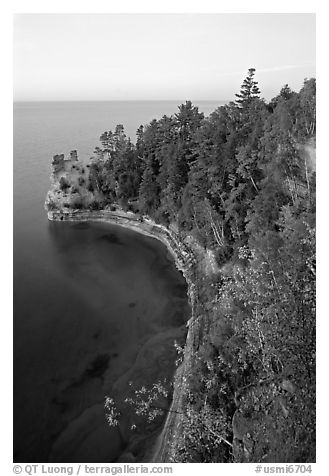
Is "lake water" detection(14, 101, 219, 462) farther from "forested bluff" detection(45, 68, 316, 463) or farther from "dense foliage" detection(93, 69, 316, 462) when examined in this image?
"dense foliage" detection(93, 69, 316, 462)

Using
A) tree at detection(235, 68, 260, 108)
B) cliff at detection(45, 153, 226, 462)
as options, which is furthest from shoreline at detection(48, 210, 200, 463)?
tree at detection(235, 68, 260, 108)

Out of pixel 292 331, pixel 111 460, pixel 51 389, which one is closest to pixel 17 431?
pixel 51 389

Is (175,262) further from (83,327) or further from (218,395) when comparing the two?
(218,395)

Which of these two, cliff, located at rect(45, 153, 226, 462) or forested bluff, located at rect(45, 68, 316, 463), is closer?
forested bluff, located at rect(45, 68, 316, 463)

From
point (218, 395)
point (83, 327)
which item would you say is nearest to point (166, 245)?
point (83, 327)

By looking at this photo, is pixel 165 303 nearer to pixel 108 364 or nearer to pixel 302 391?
pixel 108 364

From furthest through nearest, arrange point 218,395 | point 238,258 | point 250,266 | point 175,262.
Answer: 1. point 175,262
2. point 238,258
3. point 250,266
4. point 218,395

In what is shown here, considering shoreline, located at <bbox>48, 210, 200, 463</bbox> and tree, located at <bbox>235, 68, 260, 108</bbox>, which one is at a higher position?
tree, located at <bbox>235, 68, 260, 108</bbox>
